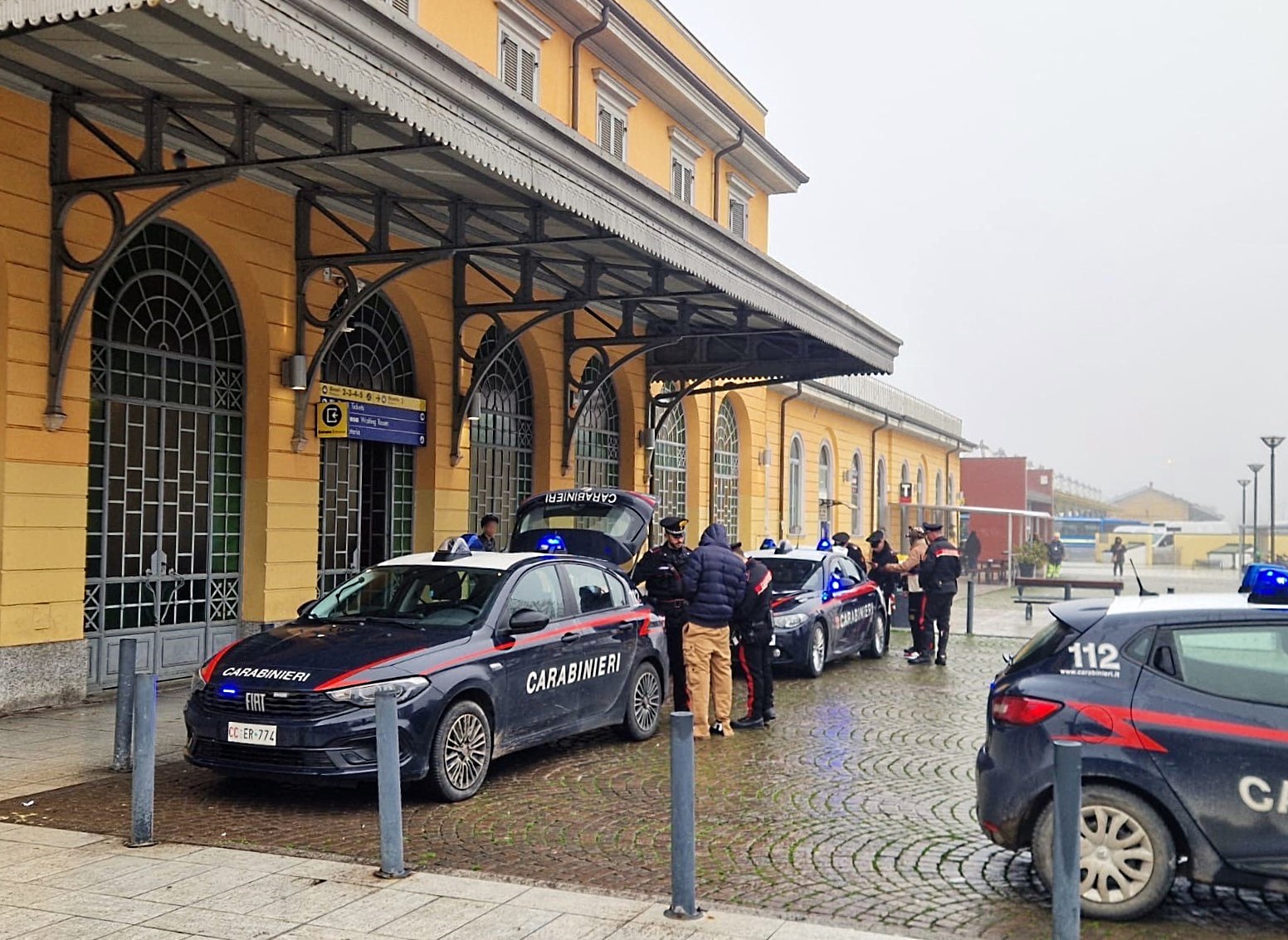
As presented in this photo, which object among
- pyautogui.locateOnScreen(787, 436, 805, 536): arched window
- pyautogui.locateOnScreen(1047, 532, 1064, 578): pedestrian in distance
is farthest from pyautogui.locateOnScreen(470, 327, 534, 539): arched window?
pyautogui.locateOnScreen(1047, 532, 1064, 578): pedestrian in distance

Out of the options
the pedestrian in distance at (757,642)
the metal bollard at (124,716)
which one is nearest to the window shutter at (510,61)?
the pedestrian in distance at (757,642)

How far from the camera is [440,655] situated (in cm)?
793

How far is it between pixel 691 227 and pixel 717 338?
7.30 meters

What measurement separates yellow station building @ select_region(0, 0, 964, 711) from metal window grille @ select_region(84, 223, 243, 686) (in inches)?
1.3

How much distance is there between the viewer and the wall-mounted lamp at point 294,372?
13773 millimetres

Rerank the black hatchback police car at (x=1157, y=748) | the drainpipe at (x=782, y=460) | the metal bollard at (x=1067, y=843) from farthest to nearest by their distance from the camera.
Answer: the drainpipe at (x=782, y=460) → the black hatchback police car at (x=1157, y=748) → the metal bollard at (x=1067, y=843)

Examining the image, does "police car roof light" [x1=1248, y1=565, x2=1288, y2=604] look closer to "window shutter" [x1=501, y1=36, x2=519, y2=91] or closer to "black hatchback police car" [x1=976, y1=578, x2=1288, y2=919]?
"black hatchback police car" [x1=976, y1=578, x2=1288, y2=919]

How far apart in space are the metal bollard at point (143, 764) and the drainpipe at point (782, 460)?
24390 millimetres

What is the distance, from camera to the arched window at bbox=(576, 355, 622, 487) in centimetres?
2070

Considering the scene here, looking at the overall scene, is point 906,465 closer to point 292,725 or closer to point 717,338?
point 717,338

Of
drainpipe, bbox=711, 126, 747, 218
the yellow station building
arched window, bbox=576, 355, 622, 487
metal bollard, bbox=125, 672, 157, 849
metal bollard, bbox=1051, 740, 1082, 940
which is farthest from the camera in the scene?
drainpipe, bbox=711, 126, 747, 218

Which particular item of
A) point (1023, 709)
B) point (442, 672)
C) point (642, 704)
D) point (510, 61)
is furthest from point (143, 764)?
point (510, 61)

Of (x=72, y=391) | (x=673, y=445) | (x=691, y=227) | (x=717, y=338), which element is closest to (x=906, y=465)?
(x=673, y=445)

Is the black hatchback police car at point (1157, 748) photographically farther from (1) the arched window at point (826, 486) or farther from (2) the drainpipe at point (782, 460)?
(1) the arched window at point (826, 486)
